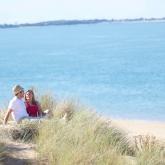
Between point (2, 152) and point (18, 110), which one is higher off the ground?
point (18, 110)

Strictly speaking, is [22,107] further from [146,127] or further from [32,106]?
[146,127]

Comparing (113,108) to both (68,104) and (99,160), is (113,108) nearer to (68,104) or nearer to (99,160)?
(68,104)

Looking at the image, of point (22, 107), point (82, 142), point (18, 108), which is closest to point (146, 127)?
point (22, 107)

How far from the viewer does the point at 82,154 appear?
314 inches

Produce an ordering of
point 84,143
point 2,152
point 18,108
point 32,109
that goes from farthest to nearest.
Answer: point 32,109 → point 18,108 → point 84,143 → point 2,152

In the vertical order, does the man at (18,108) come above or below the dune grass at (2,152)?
above

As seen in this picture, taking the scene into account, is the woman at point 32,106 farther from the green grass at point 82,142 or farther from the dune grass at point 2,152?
the dune grass at point 2,152

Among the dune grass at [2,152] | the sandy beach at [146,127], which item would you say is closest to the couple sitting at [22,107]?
the dune grass at [2,152]

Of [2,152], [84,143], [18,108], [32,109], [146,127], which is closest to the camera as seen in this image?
[2,152]

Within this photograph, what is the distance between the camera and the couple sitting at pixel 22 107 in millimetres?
10914

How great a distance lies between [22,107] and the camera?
1100 cm

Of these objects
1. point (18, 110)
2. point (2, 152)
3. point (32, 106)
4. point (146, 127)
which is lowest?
point (2, 152)

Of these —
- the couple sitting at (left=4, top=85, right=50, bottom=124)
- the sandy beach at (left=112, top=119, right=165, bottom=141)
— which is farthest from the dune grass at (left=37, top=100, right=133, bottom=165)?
the sandy beach at (left=112, top=119, right=165, bottom=141)

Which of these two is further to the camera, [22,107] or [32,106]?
[32,106]
